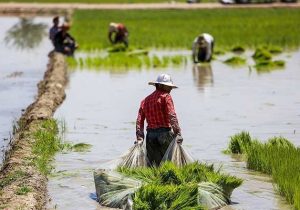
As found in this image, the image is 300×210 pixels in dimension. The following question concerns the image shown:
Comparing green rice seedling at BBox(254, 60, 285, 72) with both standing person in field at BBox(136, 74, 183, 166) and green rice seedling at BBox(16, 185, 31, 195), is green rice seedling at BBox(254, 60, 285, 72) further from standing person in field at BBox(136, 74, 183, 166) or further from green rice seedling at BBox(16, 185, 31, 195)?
green rice seedling at BBox(16, 185, 31, 195)

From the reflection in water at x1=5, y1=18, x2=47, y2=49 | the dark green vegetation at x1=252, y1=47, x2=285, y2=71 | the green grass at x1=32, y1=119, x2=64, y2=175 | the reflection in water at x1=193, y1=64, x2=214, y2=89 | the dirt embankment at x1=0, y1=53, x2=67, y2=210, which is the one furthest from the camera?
the reflection in water at x1=5, y1=18, x2=47, y2=49

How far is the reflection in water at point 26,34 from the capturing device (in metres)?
26.8

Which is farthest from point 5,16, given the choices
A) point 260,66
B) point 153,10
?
point 260,66

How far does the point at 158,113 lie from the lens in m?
8.27

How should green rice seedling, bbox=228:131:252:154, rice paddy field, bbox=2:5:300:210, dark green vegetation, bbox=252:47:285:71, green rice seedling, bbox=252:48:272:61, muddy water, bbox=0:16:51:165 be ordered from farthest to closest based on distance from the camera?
green rice seedling, bbox=252:48:272:61 < dark green vegetation, bbox=252:47:285:71 < muddy water, bbox=0:16:51:165 < green rice seedling, bbox=228:131:252:154 < rice paddy field, bbox=2:5:300:210

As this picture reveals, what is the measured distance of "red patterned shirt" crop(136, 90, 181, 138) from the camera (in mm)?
8148

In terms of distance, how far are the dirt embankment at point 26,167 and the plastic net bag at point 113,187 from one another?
513 mm

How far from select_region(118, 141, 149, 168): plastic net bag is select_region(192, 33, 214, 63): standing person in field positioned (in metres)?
12.3

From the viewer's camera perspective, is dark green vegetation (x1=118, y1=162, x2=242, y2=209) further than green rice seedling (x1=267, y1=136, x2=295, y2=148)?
No

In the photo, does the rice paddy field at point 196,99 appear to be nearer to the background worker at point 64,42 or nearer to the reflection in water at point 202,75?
the reflection in water at point 202,75

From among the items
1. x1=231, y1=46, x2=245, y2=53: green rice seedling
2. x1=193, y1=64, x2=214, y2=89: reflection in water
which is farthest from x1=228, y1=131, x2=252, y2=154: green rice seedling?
x1=231, y1=46, x2=245, y2=53: green rice seedling

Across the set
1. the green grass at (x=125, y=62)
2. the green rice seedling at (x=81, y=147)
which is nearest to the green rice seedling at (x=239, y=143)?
the green rice seedling at (x=81, y=147)

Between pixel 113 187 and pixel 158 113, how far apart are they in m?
1.08

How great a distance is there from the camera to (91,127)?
39.4ft
